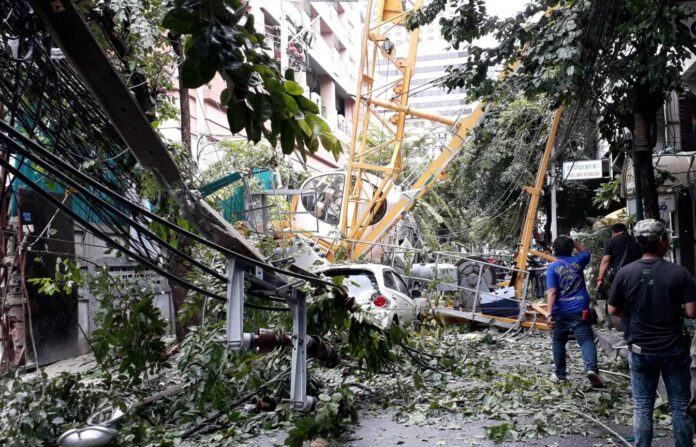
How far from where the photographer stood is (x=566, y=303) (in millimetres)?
7777

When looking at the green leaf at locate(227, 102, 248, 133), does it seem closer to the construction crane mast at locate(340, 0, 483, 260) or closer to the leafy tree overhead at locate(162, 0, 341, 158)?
the leafy tree overhead at locate(162, 0, 341, 158)

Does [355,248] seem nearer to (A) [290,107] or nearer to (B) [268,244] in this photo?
(B) [268,244]

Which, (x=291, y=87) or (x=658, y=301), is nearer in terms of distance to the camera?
(x=291, y=87)

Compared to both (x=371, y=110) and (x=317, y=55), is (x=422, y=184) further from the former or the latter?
(x=317, y=55)

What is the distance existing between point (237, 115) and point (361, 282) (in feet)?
30.5

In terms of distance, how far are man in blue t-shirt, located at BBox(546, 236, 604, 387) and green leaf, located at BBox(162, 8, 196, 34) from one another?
616 centimetres

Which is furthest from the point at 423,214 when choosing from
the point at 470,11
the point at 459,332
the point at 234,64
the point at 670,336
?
the point at 234,64

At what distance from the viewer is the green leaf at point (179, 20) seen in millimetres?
2570

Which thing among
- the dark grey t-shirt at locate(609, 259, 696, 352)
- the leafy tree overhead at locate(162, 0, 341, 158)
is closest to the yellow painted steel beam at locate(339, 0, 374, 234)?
the dark grey t-shirt at locate(609, 259, 696, 352)

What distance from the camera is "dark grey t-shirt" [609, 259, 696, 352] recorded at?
4.50m

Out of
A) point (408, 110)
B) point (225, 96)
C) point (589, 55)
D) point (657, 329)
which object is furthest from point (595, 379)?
point (408, 110)

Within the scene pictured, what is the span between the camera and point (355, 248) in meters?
17.0

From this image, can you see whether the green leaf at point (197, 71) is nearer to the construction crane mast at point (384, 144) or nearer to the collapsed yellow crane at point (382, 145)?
the collapsed yellow crane at point (382, 145)

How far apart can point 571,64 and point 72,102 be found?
17.8 feet
